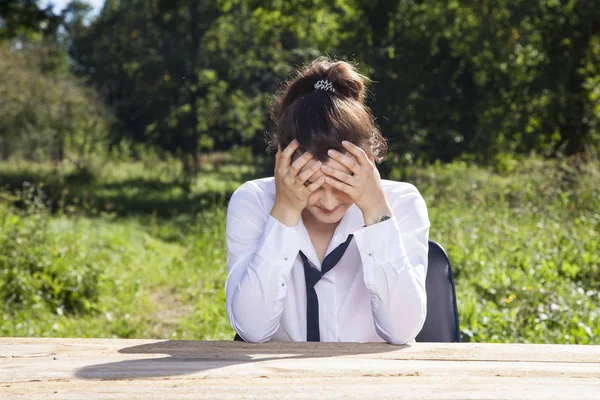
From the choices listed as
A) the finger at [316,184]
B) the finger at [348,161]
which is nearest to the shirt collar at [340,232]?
the finger at [316,184]

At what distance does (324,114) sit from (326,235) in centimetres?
43

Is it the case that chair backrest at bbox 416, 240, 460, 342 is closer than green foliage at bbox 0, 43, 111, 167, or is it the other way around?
chair backrest at bbox 416, 240, 460, 342

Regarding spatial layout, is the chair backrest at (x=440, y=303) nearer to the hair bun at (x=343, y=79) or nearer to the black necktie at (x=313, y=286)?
the black necktie at (x=313, y=286)

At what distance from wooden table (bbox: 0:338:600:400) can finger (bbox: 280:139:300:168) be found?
61 centimetres

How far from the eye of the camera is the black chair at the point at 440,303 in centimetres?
251

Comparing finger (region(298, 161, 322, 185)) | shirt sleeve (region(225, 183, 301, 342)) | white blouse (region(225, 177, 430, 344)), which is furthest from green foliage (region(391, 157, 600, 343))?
finger (region(298, 161, 322, 185))

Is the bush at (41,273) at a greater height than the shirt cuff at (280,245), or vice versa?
the shirt cuff at (280,245)

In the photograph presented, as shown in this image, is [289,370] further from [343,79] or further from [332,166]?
[343,79]

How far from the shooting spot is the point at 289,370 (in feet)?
5.31

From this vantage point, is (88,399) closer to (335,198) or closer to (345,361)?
(345,361)

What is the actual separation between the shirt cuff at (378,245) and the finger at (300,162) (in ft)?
0.84

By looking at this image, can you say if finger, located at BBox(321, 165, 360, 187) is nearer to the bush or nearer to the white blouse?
the white blouse

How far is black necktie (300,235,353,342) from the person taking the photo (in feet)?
8.05

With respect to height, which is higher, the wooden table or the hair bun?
the hair bun
